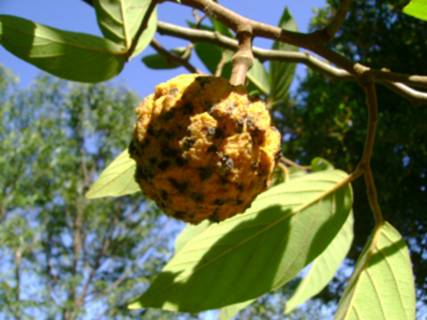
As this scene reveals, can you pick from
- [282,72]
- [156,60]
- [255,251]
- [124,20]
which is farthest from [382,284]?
[156,60]

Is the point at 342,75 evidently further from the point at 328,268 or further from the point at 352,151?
the point at 352,151

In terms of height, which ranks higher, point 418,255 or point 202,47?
point 202,47

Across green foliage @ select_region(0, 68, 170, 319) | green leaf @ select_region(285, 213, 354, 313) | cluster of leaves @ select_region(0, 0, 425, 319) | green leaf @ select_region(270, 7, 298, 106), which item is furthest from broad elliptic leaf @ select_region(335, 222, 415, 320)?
green foliage @ select_region(0, 68, 170, 319)

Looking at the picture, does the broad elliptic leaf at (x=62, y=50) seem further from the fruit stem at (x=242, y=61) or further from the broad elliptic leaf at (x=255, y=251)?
the broad elliptic leaf at (x=255, y=251)

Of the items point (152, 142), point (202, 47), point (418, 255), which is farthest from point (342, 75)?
point (418, 255)

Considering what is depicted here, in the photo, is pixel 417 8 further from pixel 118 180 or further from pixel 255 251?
pixel 118 180
